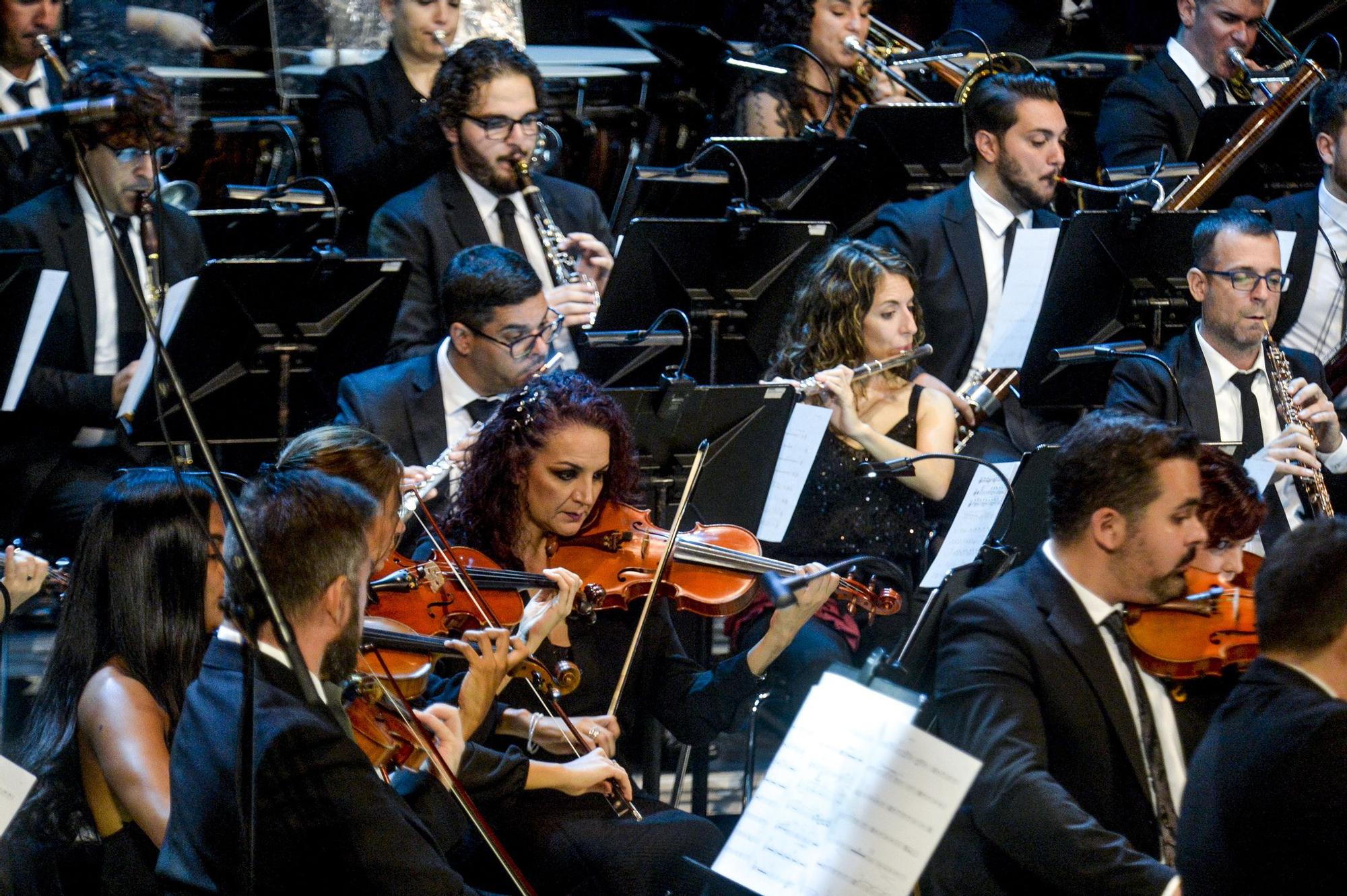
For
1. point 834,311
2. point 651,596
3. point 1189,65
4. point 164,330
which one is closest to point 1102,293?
point 834,311

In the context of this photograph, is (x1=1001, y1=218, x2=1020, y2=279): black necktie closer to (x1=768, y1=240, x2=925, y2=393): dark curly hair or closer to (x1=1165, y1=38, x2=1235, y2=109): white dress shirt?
(x1=768, y1=240, x2=925, y2=393): dark curly hair

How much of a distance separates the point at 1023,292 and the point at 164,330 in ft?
7.45

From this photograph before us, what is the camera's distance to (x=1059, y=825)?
2406 mm

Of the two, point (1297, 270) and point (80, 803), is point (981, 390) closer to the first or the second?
point (1297, 270)

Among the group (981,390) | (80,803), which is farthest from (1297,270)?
(80,803)

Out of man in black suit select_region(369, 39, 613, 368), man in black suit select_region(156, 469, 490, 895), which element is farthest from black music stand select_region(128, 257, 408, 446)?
man in black suit select_region(156, 469, 490, 895)

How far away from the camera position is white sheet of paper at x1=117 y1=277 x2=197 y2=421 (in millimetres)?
3586

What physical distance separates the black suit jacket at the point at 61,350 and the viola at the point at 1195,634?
265 cm

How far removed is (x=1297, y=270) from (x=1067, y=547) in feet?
7.55

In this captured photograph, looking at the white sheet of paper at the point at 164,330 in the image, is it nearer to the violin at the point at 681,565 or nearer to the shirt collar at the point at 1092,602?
the violin at the point at 681,565

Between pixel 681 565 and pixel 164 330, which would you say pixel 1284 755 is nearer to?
pixel 681 565

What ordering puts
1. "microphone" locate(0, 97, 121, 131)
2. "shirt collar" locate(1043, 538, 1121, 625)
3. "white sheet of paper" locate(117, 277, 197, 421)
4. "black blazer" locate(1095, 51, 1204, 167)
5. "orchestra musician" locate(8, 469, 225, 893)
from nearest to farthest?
1. "microphone" locate(0, 97, 121, 131)
2. "orchestra musician" locate(8, 469, 225, 893)
3. "shirt collar" locate(1043, 538, 1121, 625)
4. "white sheet of paper" locate(117, 277, 197, 421)
5. "black blazer" locate(1095, 51, 1204, 167)

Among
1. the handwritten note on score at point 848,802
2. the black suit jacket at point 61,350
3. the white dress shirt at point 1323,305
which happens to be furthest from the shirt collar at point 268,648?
the white dress shirt at point 1323,305

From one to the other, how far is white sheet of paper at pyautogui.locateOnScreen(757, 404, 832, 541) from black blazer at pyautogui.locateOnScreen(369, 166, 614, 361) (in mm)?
1093
